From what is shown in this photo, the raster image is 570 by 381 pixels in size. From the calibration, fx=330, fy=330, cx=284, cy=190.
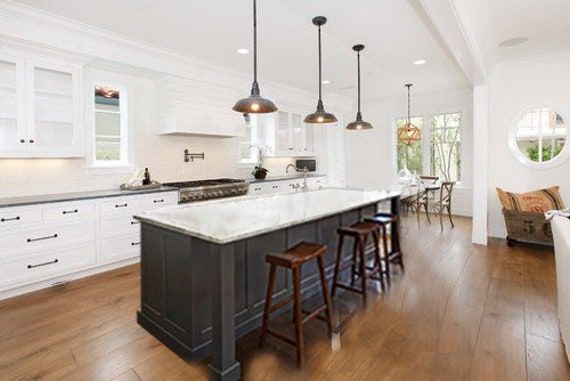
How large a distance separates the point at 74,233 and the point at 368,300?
3049 mm

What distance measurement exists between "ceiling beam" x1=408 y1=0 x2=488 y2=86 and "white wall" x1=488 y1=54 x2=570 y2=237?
1035mm

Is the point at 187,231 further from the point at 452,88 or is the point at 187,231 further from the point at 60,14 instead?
the point at 452,88

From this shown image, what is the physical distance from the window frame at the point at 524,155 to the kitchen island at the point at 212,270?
146 inches

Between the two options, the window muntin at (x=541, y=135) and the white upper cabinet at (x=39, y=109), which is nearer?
the white upper cabinet at (x=39, y=109)

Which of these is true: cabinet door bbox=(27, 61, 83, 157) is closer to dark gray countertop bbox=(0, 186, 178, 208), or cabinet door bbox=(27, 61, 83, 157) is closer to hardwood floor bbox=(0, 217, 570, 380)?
dark gray countertop bbox=(0, 186, 178, 208)

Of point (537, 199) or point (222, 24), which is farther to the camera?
point (537, 199)

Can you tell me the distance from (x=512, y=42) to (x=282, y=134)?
3.90 metres

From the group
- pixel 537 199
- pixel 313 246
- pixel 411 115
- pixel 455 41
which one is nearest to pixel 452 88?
pixel 411 115

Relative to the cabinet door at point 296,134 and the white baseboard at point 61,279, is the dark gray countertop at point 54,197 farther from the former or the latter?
the cabinet door at point 296,134

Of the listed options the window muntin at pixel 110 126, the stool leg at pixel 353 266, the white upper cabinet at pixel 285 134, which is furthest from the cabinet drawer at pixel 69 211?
the white upper cabinet at pixel 285 134

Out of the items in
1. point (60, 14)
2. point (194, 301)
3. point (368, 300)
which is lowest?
point (368, 300)

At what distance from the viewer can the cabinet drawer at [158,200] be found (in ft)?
13.3

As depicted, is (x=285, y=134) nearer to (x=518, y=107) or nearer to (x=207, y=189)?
(x=207, y=189)

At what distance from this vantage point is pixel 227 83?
537 cm
